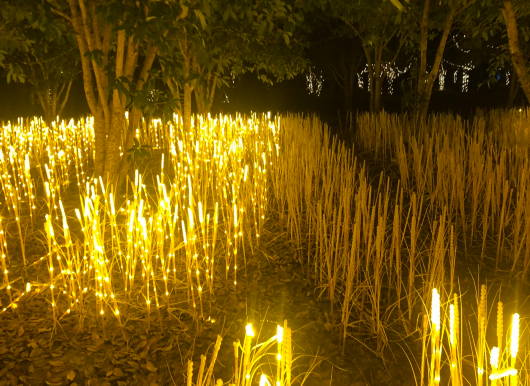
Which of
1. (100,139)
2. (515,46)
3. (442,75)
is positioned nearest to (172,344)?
(100,139)

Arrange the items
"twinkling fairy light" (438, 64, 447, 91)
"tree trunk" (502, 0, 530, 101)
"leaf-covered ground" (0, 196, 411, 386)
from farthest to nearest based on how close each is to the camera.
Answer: "twinkling fairy light" (438, 64, 447, 91), "tree trunk" (502, 0, 530, 101), "leaf-covered ground" (0, 196, 411, 386)

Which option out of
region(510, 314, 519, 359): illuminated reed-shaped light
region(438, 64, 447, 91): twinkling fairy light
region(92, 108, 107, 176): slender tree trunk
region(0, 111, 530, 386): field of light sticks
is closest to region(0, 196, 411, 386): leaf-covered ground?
region(0, 111, 530, 386): field of light sticks

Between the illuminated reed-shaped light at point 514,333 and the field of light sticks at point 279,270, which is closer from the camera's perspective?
the illuminated reed-shaped light at point 514,333

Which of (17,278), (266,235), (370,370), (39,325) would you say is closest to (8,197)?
(17,278)

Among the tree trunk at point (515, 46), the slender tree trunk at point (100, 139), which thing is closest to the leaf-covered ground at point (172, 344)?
the slender tree trunk at point (100, 139)

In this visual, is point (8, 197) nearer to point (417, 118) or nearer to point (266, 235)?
point (266, 235)

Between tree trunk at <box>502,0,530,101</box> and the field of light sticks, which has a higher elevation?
tree trunk at <box>502,0,530,101</box>

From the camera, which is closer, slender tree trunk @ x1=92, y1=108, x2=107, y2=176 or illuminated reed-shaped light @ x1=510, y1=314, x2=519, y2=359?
illuminated reed-shaped light @ x1=510, y1=314, x2=519, y2=359

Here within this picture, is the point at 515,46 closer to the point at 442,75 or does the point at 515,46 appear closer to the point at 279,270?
the point at 279,270

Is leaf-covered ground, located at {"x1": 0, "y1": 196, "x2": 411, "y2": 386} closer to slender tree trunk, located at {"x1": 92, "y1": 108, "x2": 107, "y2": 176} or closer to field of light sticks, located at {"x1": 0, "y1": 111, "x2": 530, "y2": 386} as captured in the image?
field of light sticks, located at {"x1": 0, "y1": 111, "x2": 530, "y2": 386}

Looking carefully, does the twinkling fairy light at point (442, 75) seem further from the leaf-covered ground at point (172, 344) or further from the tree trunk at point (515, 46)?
the leaf-covered ground at point (172, 344)

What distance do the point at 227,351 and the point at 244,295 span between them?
50 cm

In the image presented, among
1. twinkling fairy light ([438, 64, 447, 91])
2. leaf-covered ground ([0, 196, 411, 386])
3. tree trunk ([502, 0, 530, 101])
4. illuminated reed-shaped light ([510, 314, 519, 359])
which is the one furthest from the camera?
twinkling fairy light ([438, 64, 447, 91])

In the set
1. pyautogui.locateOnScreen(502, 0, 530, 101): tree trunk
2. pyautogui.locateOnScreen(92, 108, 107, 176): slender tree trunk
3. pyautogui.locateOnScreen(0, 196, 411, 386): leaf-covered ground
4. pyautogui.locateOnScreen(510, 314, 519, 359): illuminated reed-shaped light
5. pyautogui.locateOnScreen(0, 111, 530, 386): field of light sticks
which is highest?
pyautogui.locateOnScreen(502, 0, 530, 101): tree trunk
